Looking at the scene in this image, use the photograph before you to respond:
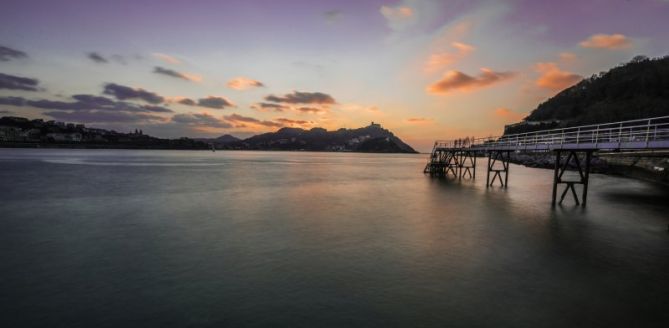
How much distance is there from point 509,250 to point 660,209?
19272 millimetres

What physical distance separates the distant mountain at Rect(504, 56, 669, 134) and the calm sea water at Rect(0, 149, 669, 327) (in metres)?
126

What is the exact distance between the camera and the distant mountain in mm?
117750

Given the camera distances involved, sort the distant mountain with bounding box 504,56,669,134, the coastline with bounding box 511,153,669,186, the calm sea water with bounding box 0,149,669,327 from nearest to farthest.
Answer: the calm sea water with bounding box 0,149,669,327, the coastline with bounding box 511,153,669,186, the distant mountain with bounding box 504,56,669,134

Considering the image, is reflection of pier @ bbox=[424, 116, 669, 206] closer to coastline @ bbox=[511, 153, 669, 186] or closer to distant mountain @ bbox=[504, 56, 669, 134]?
coastline @ bbox=[511, 153, 669, 186]

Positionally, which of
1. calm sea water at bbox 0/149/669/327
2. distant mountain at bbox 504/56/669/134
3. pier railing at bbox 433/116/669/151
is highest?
distant mountain at bbox 504/56/669/134

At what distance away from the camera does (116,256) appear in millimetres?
12812

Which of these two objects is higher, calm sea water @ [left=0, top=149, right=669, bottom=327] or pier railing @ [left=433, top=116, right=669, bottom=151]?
pier railing @ [left=433, top=116, right=669, bottom=151]

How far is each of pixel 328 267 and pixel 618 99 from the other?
573 ft

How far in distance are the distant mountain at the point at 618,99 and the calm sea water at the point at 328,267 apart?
12644 centimetres

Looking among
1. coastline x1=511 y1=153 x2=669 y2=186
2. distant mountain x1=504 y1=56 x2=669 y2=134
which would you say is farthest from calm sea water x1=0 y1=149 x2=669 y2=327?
distant mountain x1=504 y1=56 x2=669 y2=134

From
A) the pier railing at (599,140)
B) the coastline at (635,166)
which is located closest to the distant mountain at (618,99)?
the coastline at (635,166)

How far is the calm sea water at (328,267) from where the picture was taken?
8.50m

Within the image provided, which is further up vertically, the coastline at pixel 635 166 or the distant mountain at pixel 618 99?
the distant mountain at pixel 618 99

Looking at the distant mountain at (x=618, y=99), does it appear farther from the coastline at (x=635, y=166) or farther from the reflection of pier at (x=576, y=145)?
the reflection of pier at (x=576, y=145)
